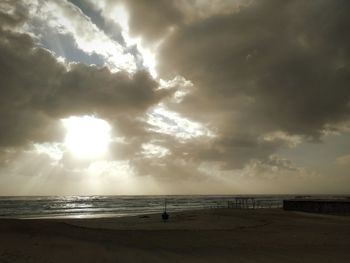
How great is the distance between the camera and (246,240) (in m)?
22.0

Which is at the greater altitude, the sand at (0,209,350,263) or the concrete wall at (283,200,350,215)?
the concrete wall at (283,200,350,215)

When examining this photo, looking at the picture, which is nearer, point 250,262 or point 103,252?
point 250,262

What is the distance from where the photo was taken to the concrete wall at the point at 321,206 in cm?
4890

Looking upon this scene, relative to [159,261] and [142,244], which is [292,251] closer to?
[159,261]

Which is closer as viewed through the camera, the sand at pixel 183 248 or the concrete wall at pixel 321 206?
the sand at pixel 183 248

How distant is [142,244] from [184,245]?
252 centimetres

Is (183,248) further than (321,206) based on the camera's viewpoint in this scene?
No

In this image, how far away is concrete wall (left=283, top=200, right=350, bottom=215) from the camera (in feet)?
160

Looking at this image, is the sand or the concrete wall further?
the concrete wall

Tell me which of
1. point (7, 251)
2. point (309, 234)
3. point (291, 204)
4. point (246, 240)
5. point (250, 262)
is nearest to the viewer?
point (250, 262)

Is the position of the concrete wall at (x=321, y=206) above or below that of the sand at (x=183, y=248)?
above

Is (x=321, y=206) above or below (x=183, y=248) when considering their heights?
above

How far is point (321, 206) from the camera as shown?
52281 mm

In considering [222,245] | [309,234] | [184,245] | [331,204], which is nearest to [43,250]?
[184,245]
